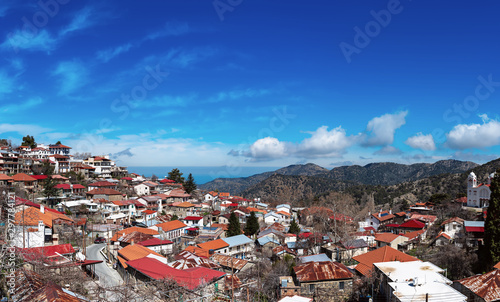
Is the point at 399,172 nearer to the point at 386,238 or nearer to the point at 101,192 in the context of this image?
Result: the point at 386,238

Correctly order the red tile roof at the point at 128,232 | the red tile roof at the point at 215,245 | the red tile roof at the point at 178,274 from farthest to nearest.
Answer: the red tile roof at the point at 128,232 → the red tile roof at the point at 215,245 → the red tile roof at the point at 178,274

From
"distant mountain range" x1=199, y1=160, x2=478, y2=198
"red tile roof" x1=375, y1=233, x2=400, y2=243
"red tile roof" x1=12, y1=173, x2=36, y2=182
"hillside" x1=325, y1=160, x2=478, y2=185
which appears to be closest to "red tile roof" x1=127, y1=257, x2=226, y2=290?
A: "red tile roof" x1=375, y1=233, x2=400, y2=243

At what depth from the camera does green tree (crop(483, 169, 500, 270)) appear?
1977 cm

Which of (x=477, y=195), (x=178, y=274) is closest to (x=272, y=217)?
(x=477, y=195)

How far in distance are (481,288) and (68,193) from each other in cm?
4718

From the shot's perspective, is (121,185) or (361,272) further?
(121,185)

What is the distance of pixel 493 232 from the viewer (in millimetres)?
20141

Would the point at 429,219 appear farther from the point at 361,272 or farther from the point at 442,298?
the point at 442,298

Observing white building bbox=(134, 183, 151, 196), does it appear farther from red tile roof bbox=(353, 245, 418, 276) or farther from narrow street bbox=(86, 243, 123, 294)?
red tile roof bbox=(353, 245, 418, 276)

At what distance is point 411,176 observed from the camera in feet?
573

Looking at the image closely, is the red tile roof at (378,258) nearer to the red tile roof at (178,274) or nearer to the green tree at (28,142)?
the red tile roof at (178,274)

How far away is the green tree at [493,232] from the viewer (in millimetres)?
19766

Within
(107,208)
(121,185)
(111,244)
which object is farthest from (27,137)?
(111,244)


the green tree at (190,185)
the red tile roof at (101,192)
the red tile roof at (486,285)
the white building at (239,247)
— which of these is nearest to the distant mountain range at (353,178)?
the green tree at (190,185)
